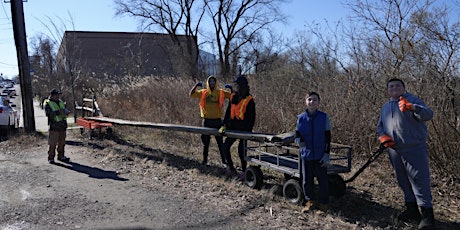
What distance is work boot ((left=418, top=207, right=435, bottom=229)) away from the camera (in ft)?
14.0

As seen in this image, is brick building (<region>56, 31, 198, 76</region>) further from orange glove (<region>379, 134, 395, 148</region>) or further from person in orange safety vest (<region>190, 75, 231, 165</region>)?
orange glove (<region>379, 134, 395, 148</region>)

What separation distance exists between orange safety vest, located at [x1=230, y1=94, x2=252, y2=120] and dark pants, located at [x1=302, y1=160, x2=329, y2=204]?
5.89 ft

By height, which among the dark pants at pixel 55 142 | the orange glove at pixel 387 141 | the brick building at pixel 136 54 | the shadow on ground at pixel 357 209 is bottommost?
the shadow on ground at pixel 357 209

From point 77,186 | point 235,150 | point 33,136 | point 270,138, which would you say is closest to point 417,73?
point 270,138

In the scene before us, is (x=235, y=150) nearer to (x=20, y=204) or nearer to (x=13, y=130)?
(x=20, y=204)

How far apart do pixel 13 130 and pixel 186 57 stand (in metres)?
24.3

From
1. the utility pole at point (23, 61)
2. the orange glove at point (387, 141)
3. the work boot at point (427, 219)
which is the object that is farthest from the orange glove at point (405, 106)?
the utility pole at point (23, 61)

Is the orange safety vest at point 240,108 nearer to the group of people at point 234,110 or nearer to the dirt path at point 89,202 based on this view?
the group of people at point 234,110

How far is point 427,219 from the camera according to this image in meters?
4.30

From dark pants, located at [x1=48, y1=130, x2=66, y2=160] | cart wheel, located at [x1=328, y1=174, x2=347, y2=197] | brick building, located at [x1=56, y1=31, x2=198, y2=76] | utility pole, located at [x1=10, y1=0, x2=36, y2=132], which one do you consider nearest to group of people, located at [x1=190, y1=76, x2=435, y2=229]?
cart wheel, located at [x1=328, y1=174, x2=347, y2=197]

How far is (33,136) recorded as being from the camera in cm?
1138

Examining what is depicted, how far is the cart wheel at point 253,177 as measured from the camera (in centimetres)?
596

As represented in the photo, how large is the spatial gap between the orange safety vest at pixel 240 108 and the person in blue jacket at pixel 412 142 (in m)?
2.43

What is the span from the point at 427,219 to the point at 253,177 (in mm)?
2528
